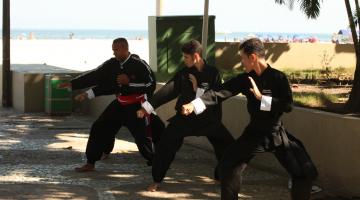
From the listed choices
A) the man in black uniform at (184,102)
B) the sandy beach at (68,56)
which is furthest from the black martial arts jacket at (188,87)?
the sandy beach at (68,56)

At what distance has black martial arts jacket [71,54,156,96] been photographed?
305 inches

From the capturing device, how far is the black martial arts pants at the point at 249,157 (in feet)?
18.4

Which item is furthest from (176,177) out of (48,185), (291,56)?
→ (291,56)

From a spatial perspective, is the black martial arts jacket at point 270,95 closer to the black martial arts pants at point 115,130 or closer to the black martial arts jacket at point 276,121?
the black martial arts jacket at point 276,121

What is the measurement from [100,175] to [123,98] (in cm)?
94

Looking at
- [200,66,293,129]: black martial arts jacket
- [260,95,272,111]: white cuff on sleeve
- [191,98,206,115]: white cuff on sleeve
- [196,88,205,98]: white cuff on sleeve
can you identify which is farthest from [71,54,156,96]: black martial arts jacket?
[260,95,272,111]: white cuff on sleeve

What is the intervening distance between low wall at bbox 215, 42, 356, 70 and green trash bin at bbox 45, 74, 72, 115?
4.84 metres

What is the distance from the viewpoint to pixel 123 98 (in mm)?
7824

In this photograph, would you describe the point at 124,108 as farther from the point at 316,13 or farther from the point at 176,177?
the point at 316,13

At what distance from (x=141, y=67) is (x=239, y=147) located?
7.95 ft

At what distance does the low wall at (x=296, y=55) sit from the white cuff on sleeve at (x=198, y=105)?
1024 centimetres

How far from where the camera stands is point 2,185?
23.1 feet

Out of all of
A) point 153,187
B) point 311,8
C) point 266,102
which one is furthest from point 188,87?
point 311,8

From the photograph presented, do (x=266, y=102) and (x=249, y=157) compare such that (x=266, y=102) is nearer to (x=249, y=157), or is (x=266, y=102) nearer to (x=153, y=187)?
(x=249, y=157)
